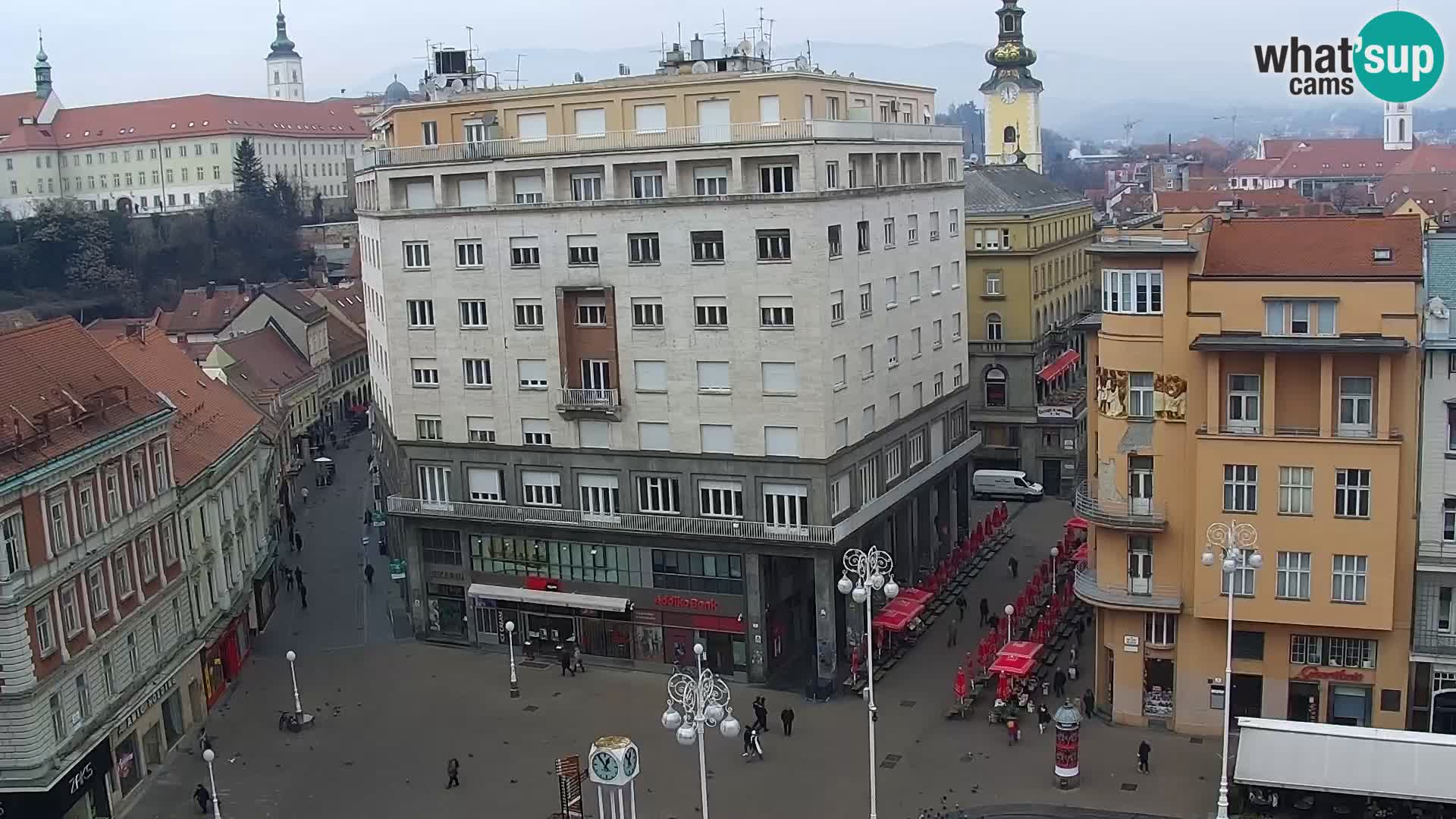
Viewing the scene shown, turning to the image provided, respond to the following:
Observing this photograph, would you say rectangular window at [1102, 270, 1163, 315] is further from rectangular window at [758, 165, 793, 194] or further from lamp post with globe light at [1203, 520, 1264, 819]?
rectangular window at [758, 165, 793, 194]

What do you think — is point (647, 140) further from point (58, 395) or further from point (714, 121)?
point (58, 395)

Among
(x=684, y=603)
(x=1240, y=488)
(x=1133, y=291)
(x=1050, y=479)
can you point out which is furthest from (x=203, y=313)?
(x=1240, y=488)

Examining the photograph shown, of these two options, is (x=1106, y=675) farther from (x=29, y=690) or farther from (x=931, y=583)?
(x=29, y=690)

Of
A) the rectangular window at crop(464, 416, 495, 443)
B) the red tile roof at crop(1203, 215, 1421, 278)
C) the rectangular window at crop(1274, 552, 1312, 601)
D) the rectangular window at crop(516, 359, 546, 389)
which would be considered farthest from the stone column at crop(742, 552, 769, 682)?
the red tile roof at crop(1203, 215, 1421, 278)

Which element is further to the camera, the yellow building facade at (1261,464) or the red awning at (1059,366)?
the red awning at (1059,366)

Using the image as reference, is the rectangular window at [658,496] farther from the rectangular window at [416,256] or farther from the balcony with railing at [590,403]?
the rectangular window at [416,256]

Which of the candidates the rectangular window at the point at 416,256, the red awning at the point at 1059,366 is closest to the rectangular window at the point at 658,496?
the rectangular window at the point at 416,256
